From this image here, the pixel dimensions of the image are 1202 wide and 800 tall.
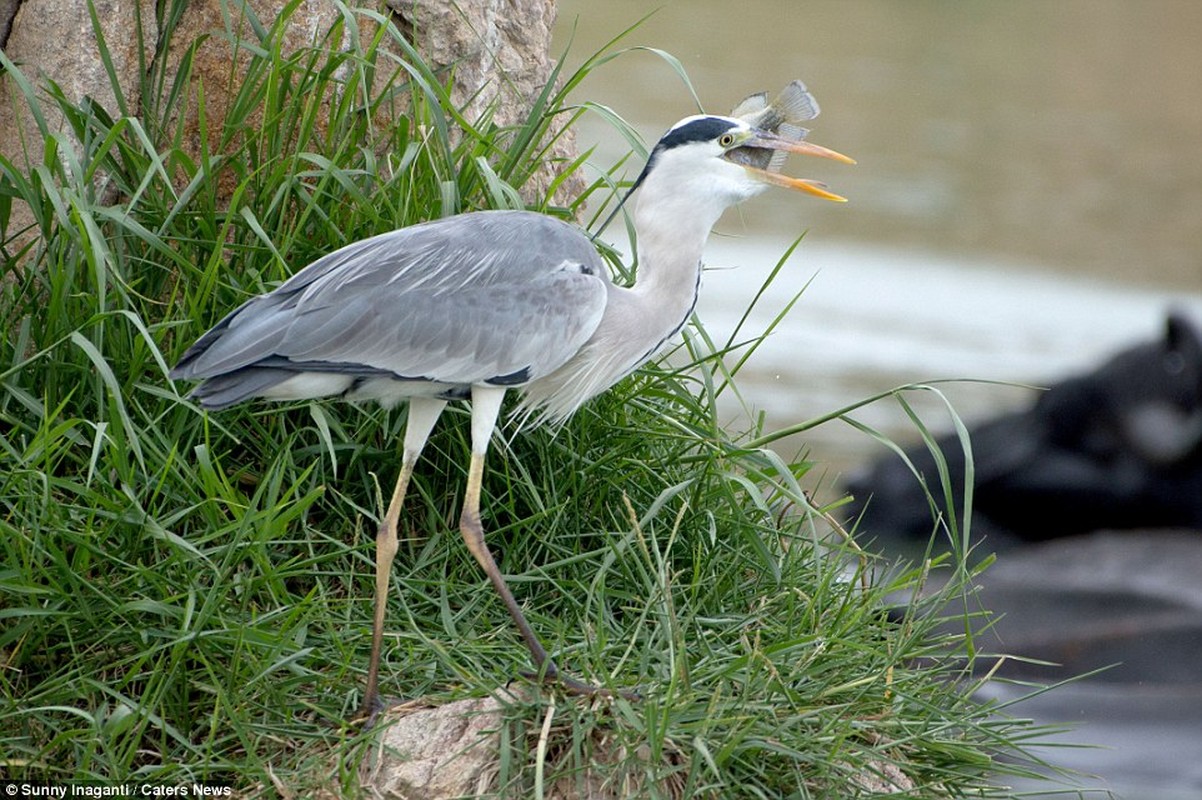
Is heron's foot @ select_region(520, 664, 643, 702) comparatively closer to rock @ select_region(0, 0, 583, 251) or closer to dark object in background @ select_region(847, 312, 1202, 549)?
rock @ select_region(0, 0, 583, 251)

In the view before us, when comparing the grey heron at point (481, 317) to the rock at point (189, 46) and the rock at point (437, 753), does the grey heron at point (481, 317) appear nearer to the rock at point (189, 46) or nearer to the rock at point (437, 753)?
the rock at point (437, 753)

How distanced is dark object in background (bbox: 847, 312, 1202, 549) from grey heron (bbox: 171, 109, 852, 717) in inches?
254

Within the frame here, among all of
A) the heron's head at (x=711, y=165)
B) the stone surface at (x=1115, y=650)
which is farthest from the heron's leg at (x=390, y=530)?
the stone surface at (x=1115, y=650)

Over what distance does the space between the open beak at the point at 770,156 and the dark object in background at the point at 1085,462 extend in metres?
6.35

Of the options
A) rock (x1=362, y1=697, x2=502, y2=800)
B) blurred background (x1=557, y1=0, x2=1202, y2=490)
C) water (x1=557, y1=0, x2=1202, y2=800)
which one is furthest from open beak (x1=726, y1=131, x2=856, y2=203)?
blurred background (x1=557, y1=0, x2=1202, y2=490)

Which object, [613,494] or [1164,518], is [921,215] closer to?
[1164,518]

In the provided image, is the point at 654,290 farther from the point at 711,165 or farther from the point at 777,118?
the point at 777,118

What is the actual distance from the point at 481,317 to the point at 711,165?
2.24 ft

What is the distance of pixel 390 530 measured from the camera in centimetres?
376

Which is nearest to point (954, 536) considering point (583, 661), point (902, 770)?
→ point (902, 770)

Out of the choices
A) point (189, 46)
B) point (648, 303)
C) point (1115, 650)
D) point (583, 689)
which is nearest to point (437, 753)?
point (583, 689)

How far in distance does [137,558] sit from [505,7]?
6.75ft

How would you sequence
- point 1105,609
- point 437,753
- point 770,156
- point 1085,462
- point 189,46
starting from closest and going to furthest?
point 437,753 < point 770,156 < point 189,46 < point 1105,609 < point 1085,462

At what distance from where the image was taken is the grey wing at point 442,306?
3709 millimetres
